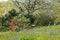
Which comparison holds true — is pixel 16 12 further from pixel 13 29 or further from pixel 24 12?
pixel 13 29

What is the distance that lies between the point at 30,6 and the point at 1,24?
17.3 ft

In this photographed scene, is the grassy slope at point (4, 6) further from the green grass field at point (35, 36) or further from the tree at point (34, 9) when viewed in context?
the green grass field at point (35, 36)

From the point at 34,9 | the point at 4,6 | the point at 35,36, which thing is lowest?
the point at 4,6

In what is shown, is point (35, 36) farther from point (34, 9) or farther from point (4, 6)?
point (4, 6)

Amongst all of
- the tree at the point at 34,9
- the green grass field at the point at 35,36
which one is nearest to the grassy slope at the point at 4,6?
the tree at the point at 34,9

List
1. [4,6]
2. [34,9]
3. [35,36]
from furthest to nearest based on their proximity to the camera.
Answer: [4,6]
[34,9]
[35,36]

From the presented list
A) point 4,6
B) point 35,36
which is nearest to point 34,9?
point 4,6

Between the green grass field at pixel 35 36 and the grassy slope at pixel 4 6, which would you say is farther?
the grassy slope at pixel 4 6

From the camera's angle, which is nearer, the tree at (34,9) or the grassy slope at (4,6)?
the tree at (34,9)

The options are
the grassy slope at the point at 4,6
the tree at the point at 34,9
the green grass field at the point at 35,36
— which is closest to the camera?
the green grass field at the point at 35,36

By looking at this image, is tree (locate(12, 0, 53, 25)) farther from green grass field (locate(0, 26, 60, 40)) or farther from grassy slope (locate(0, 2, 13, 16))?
green grass field (locate(0, 26, 60, 40))

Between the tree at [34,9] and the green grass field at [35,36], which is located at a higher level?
the green grass field at [35,36]

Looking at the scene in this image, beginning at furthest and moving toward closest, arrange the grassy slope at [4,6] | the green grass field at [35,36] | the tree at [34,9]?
the grassy slope at [4,6] < the tree at [34,9] < the green grass field at [35,36]

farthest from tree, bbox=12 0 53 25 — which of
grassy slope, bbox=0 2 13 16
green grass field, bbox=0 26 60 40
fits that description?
green grass field, bbox=0 26 60 40
